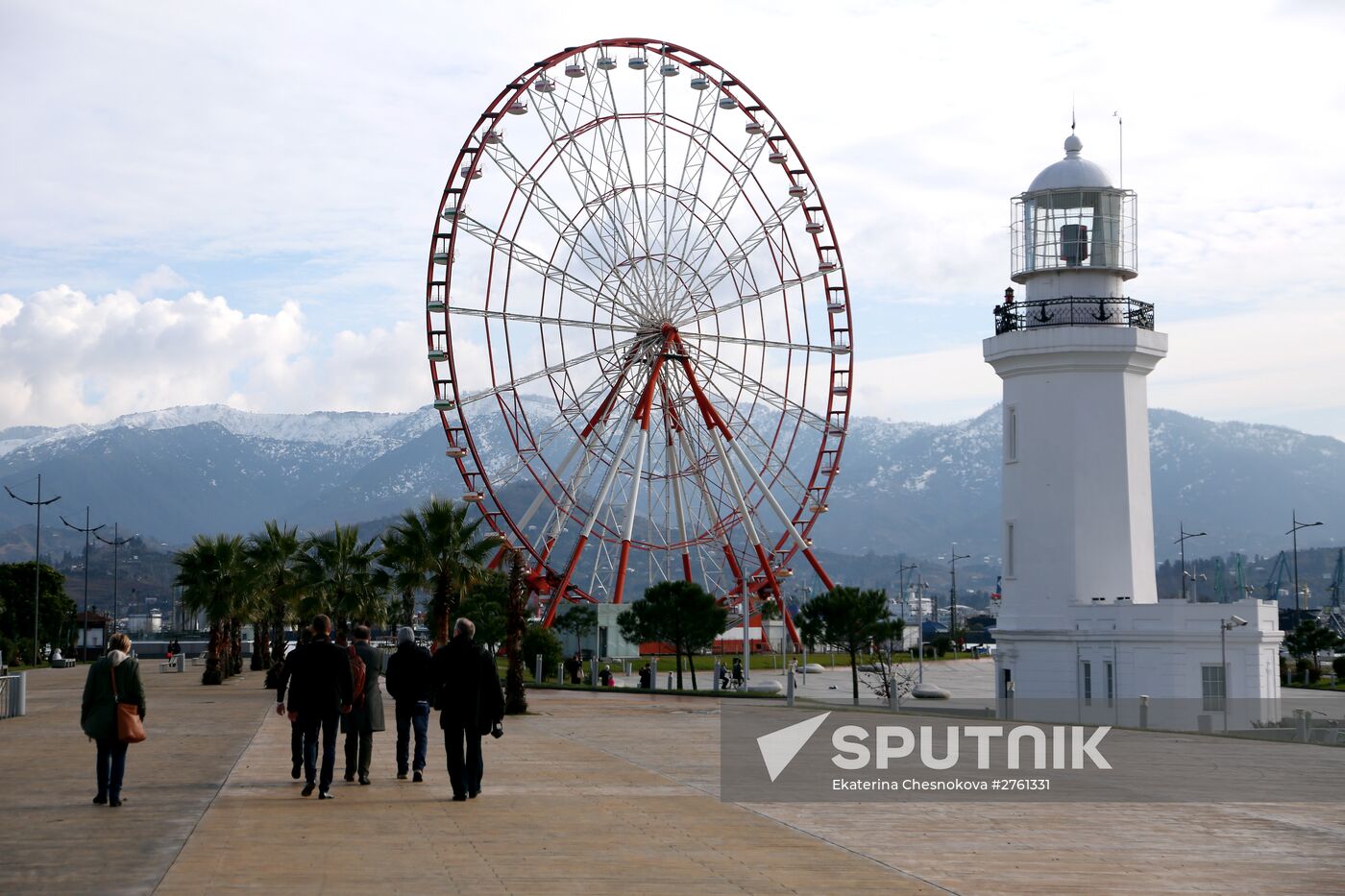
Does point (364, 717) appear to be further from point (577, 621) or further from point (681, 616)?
point (577, 621)

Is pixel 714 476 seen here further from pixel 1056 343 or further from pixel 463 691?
pixel 463 691

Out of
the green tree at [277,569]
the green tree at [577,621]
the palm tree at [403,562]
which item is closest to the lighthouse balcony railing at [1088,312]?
the palm tree at [403,562]

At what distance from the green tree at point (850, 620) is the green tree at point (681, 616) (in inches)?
143

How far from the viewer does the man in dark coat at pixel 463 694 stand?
578 inches

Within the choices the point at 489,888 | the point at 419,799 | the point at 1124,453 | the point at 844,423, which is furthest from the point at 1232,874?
the point at 844,423

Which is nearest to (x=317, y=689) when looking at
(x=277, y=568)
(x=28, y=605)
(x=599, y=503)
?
(x=599, y=503)

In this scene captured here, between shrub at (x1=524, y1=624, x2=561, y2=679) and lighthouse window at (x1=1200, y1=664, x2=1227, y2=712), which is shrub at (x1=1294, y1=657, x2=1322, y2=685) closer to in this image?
shrub at (x1=524, y1=624, x2=561, y2=679)

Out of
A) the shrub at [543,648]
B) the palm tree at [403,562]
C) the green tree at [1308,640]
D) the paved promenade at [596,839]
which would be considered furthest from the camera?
the green tree at [1308,640]

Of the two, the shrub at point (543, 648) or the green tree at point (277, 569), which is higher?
the green tree at point (277, 569)

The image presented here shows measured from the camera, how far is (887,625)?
44.9 m

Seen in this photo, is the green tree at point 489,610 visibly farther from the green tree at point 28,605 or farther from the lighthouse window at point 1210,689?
the lighthouse window at point 1210,689

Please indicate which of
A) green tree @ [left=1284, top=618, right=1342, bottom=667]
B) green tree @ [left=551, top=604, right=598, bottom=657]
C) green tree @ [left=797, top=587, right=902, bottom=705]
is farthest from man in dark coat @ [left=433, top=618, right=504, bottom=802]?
green tree @ [left=1284, top=618, right=1342, bottom=667]

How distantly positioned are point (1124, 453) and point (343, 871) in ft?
94.8

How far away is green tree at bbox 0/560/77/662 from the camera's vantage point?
9419 cm
